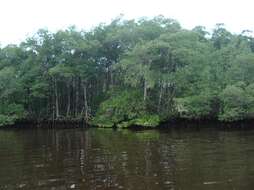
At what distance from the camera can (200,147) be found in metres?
23.4

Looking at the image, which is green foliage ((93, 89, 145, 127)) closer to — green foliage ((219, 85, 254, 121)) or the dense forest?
the dense forest

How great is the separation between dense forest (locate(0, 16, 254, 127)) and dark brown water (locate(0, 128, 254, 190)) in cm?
1146

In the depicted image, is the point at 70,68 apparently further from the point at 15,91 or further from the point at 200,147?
the point at 200,147

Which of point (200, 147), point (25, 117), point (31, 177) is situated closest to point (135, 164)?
point (31, 177)

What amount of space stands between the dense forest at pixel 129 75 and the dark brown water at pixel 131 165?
11.5 meters

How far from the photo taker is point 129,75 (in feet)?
136

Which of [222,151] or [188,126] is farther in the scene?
[188,126]

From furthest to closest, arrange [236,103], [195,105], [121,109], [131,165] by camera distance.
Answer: [121,109] → [195,105] → [236,103] → [131,165]

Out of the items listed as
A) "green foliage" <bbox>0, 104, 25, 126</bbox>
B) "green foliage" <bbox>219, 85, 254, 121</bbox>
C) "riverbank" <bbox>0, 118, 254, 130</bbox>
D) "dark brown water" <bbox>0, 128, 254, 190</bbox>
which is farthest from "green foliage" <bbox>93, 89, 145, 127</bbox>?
"dark brown water" <bbox>0, 128, 254, 190</bbox>

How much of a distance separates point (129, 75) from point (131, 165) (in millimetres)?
24094

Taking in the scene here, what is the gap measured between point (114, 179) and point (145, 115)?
2508cm

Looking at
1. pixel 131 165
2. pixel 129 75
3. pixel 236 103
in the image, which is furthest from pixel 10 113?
pixel 131 165

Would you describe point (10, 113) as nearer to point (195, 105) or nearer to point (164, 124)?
point (164, 124)

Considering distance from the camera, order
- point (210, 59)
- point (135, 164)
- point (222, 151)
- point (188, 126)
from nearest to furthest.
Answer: point (135, 164) < point (222, 151) < point (188, 126) < point (210, 59)
